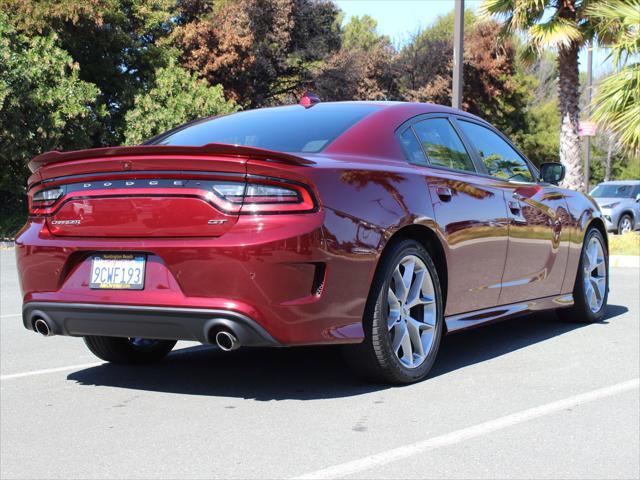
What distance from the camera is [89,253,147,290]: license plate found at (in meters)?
4.68

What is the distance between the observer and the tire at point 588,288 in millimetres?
7500

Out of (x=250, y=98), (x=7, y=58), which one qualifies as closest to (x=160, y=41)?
(x=250, y=98)

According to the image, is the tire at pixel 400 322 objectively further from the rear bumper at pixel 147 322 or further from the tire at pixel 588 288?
the tire at pixel 588 288

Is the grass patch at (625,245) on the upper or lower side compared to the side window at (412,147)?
lower

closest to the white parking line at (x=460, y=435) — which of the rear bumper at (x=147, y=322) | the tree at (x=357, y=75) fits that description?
the rear bumper at (x=147, y=322)

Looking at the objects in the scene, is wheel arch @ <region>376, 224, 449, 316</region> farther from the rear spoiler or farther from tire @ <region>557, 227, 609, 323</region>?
tire @ <region>557, 227, 609, 323</region>

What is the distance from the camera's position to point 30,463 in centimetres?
394

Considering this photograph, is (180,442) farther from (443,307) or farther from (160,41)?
(160,41)

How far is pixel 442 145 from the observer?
596 centimetres

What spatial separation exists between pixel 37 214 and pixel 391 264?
1.95 m

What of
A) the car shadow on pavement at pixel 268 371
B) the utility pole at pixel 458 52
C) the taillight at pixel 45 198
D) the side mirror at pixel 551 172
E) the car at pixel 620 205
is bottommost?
the car at pixel 620 205

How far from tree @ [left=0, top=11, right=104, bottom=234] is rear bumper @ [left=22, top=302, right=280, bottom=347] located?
15951 millimetres

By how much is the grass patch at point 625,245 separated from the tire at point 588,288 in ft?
26.2

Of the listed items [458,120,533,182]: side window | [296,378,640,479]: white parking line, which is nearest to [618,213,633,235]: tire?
[458,120,533,182]: side window
